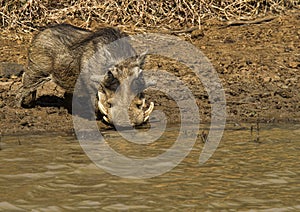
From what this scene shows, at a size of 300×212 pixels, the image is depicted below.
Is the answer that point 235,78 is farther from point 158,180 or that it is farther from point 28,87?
point 158,180

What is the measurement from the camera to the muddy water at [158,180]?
4570mm

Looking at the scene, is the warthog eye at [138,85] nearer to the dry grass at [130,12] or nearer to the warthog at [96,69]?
the warthog at [96,69]

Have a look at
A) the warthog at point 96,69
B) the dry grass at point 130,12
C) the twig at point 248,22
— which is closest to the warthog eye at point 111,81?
the warthog at point 96,69

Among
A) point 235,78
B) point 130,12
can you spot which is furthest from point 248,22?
point 235,78

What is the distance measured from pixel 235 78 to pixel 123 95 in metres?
2.33

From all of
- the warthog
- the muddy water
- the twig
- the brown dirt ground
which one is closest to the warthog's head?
the warthog

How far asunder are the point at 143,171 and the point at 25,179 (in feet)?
3.08

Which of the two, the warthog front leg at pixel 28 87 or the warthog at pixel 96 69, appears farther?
the warthog front leg at pixel 28 87

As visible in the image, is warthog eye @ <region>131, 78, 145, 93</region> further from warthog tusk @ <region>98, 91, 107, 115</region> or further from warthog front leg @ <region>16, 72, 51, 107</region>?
warthog front leg @ <region>16, 72, 51, 107</region>

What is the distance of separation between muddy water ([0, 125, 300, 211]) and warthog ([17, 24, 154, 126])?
38 centimetres

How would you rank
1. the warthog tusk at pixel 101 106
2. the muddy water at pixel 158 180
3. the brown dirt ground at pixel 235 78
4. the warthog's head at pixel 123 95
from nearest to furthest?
the muddy water at pixel 158 180, the warthog's head at pixel 123 95, the warthog tusk at pixel 101 106, the brown dirt ground at pixel 235 78

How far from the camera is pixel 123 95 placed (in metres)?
6.53

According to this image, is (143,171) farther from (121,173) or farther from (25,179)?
(25,179)

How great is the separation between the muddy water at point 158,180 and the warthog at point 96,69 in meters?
0.38
